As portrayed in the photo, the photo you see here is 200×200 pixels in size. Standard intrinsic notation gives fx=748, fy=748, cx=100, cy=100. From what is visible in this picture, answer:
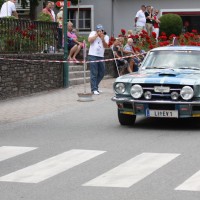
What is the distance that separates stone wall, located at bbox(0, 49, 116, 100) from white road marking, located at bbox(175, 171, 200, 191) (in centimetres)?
1016

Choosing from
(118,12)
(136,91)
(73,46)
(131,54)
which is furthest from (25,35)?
(118,12)

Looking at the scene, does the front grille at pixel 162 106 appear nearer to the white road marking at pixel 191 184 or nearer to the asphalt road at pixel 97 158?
the asphalt road at pixel 97 158

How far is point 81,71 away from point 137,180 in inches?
555

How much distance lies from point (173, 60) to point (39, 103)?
479 centimetres

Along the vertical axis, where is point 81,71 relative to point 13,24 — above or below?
below

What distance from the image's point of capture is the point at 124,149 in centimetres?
1141

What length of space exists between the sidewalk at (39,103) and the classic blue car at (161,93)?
280 centimetres

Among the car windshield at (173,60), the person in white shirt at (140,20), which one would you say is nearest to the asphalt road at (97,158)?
the car windshield at (173,60)

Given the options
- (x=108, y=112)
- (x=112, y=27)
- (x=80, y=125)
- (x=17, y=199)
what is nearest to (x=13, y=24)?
(x=108, y=112)

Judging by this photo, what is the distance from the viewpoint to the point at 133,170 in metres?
9.66

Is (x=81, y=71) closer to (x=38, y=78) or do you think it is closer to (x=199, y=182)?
(x=38, y=78)

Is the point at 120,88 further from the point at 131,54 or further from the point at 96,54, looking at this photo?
the point at 131,54

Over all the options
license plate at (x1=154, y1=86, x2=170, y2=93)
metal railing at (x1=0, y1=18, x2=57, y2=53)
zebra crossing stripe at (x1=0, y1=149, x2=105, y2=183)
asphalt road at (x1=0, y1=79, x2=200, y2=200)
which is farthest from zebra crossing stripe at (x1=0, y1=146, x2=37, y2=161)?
metal railing at (x1=0, y1=18, x2=57, y2=53)

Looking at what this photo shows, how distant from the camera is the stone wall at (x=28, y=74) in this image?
18.7m
